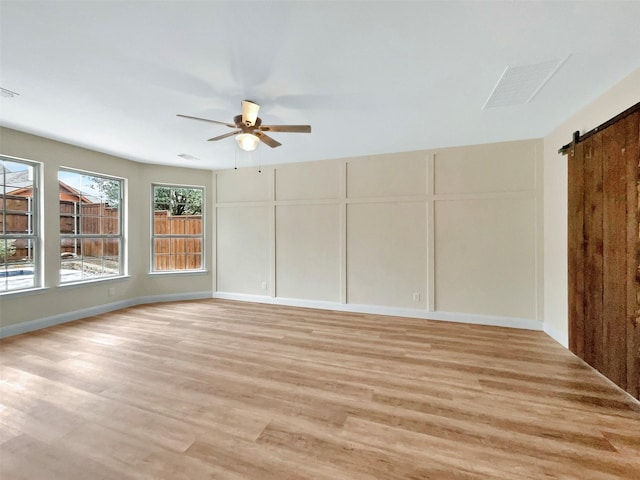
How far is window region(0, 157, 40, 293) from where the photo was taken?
11.0 feet

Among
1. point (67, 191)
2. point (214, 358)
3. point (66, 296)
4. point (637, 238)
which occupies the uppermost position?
point (67, 191)

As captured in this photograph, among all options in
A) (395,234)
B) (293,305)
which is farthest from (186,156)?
(395,234)

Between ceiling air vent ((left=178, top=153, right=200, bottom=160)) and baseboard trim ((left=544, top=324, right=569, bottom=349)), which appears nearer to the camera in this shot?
baseboard trim ((left=544, top=324, right=569, bottom=349))

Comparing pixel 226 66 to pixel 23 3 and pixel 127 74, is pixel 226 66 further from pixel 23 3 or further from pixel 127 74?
pixel 23 3

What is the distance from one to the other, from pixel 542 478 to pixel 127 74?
3.89 meters

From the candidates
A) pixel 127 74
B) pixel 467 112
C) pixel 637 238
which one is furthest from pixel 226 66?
pixel 637 238

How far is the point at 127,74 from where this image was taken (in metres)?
2.14

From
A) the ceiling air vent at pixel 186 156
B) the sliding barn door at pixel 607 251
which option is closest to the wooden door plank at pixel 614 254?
the sliding barn door at pixel 607 251

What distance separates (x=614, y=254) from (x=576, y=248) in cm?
58

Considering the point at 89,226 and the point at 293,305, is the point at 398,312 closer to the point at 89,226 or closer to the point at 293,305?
the point at 293,305

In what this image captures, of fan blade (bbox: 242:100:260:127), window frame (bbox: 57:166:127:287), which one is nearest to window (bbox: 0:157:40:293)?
window frame (bbox: 57:166:127:287)

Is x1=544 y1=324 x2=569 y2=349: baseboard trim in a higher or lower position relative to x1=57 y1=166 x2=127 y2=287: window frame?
lower

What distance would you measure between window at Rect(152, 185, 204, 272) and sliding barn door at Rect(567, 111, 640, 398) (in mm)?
5823

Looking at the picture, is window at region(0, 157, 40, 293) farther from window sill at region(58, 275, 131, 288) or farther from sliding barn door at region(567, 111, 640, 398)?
sliding barn door at region(567, 111, 640, 398)
